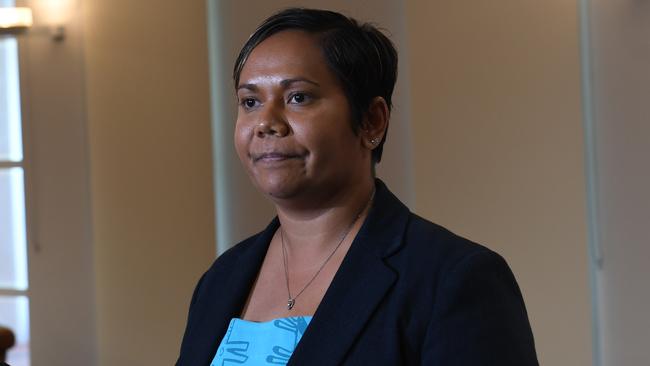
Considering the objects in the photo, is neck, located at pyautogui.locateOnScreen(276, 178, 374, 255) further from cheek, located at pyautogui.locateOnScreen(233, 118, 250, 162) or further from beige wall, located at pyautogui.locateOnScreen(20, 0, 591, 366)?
beige wall, located at pyautogui.locateOnScreen(20, 0, 591, 366)

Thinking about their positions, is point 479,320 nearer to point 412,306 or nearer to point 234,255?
point 412,306

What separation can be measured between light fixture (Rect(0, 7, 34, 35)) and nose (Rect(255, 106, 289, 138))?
306cm

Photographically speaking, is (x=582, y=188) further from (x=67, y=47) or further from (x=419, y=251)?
(x=419, y=251)

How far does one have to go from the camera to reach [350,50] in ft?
4.72

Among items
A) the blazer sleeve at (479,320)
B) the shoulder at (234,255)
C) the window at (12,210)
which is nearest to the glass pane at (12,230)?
the window at (12,210)

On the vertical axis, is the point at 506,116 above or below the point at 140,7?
below

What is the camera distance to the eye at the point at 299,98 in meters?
1.41

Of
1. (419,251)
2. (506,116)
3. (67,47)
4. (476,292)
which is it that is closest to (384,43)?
(419,251)

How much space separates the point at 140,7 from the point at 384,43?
2.72 metres

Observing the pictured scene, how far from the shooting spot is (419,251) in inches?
53.9

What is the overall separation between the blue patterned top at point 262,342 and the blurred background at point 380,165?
8.38 feet

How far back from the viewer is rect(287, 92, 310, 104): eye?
141 cm

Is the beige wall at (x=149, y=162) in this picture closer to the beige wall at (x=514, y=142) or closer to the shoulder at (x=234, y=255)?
the beige wall at (x=514, y=142)

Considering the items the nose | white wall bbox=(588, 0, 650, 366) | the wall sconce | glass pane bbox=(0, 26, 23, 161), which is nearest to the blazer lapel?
the nose
